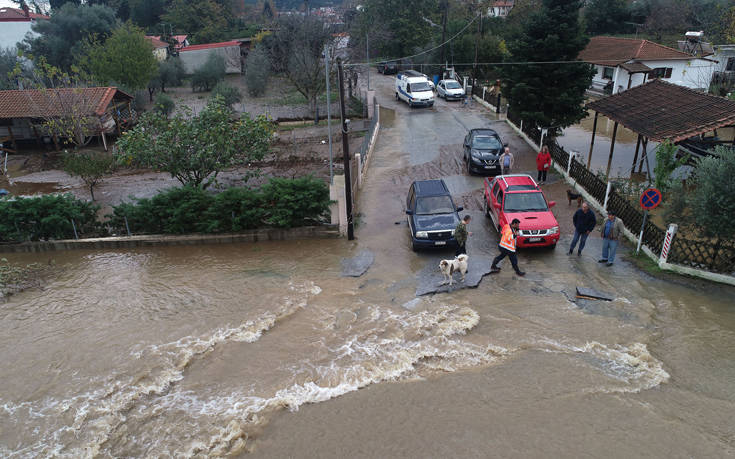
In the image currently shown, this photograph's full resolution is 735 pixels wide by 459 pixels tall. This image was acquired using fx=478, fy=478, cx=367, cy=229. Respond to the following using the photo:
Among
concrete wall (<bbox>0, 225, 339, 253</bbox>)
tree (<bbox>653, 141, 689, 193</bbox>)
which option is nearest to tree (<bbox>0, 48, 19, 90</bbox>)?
concrete wall (<bbox>0, 225, 339, 253</bbox>)

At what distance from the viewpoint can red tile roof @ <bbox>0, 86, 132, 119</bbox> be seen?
2608cm

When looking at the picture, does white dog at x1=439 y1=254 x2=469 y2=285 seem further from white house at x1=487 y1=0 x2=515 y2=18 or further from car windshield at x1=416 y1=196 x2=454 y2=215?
white house at x1=487 y1=0 x2=515 y2=18

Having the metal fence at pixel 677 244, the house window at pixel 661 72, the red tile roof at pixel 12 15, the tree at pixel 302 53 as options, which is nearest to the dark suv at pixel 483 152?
the metal fence at pixel 677 244

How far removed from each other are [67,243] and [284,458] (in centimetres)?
1227

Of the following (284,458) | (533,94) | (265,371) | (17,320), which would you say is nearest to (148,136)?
(17,320)

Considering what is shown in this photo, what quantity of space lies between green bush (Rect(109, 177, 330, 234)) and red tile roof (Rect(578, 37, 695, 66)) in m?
27.2

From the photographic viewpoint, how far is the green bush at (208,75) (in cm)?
4797

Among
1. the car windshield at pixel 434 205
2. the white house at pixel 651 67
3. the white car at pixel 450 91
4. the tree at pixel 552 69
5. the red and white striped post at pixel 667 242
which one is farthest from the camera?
the white car at pixel 450 91

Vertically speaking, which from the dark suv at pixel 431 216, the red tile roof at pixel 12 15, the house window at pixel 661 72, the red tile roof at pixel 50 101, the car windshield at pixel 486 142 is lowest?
the dark suv at pixel 431 216

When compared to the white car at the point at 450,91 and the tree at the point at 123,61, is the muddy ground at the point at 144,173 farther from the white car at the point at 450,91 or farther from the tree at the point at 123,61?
the tree at the point at 123,61

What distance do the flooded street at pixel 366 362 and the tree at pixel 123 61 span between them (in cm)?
3195

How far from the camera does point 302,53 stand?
35.0 m

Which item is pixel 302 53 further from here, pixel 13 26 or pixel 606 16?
pixel 606 16

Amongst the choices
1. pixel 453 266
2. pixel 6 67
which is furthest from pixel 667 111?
pixel 6 67
